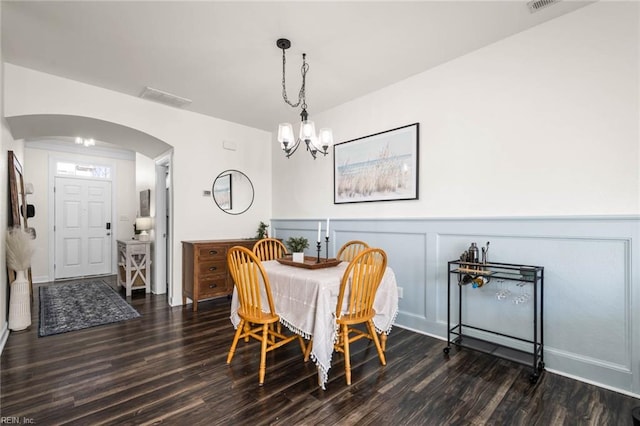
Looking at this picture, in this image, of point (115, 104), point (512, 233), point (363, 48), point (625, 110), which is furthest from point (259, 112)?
point (625, 110)

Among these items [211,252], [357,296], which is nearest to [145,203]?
[211,252]

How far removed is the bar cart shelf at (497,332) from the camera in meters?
2.26

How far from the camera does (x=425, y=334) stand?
3088mm

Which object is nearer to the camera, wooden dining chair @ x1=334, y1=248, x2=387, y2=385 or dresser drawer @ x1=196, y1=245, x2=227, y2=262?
wooden dining chair @ x1=334, y1=248, x2=387, y2=385

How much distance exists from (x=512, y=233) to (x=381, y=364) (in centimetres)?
154

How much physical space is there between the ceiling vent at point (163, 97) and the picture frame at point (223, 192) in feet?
3.83

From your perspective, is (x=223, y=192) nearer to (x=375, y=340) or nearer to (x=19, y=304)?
(x=19, y=304)

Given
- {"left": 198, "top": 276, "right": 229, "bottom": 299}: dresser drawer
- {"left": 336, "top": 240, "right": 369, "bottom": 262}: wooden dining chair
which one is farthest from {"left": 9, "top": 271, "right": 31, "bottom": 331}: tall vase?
{"left": 336, "top": 240, "right": 369, "bottom": 262}: wooden dining chair

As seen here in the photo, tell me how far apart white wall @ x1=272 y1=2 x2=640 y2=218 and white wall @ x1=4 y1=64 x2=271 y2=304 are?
2460mm

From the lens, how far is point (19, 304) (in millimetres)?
3068

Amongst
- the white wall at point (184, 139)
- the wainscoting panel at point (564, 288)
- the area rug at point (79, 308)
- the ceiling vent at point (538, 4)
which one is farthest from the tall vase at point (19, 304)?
the ceiling vent at point (538, 4)

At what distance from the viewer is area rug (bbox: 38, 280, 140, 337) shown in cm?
331

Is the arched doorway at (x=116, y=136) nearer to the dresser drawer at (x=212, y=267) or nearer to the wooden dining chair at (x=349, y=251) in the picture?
the dresser drawer at (x=212, y=267)

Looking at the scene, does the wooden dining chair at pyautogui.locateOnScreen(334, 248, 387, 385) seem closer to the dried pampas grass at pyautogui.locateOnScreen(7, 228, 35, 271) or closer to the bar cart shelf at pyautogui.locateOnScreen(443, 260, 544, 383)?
the bar cart shelf at pyautogui.locateOnScreen(443, 260, 544, 383)
